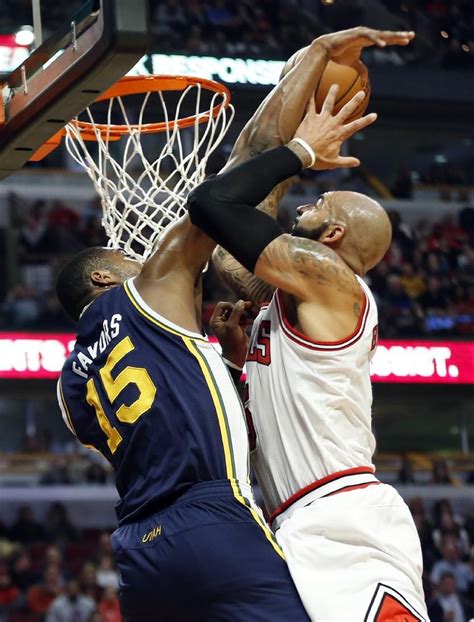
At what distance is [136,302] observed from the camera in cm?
340

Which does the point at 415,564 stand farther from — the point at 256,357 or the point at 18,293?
the point at 18,293

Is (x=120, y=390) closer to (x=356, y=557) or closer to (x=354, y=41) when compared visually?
(x=356, y=557)

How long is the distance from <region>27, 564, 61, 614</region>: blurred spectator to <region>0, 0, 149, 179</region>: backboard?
23.9 ft

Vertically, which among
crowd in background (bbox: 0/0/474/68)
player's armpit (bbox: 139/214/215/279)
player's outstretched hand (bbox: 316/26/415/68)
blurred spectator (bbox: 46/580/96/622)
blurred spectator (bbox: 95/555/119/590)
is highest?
player's outstretched hand (bbox: 316/26/415/68)

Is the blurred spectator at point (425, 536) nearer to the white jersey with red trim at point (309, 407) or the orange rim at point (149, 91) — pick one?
the orange rim at point (149, 91)

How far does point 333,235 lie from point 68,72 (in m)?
0.91

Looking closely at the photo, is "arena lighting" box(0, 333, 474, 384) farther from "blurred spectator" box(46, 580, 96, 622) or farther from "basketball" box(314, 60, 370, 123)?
"basketball" box(314, 60, 370, 123)

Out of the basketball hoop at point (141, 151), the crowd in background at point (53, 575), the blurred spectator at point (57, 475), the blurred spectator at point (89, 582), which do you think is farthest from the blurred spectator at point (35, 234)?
the basketball hoop at point (141, 151)

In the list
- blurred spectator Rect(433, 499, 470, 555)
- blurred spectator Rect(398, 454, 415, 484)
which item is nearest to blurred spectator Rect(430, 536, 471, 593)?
blurred spectator Rect(433, 499, 470, 555)

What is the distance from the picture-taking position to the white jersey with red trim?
331cm

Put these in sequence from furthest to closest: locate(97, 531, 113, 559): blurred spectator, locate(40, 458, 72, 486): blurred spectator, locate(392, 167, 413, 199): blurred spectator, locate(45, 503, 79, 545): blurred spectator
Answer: locate(392, 167, 413, 199): blurred spectator → locate(40, 458, 72, 486): blurred spectator → locate(45, 503, 79, 545): blurred spectator → locate(97, 531, 113, 559): blurred spectator

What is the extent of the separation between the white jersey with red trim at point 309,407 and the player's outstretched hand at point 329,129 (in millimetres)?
412

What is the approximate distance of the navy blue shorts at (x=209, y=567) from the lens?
121 inches

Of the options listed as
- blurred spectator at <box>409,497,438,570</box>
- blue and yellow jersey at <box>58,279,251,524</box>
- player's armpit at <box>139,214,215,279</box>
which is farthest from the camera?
blurred spectator at <box>409,497,438,570</box>
